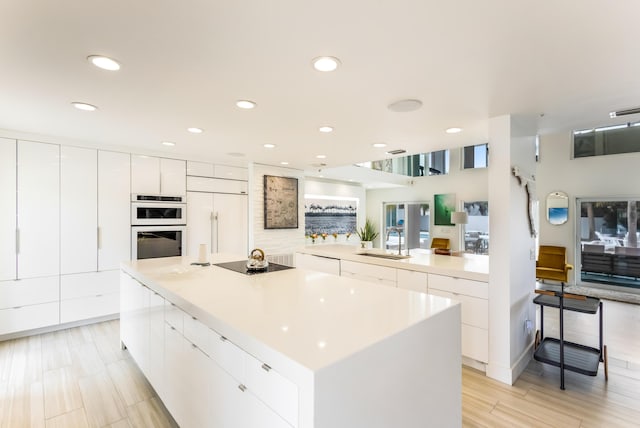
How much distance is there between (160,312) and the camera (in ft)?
6.97

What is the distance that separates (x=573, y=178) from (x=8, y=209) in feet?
30.2

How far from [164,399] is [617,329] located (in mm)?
5240

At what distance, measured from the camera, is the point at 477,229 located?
25.2 ft

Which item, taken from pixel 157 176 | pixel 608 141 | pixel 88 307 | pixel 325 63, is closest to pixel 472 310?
pixel 325 63

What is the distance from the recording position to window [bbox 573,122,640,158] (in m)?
5.45

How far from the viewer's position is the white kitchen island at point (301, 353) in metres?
1.03

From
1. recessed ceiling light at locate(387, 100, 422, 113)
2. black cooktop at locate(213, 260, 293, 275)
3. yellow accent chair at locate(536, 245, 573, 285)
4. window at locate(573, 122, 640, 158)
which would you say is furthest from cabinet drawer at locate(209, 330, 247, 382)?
window at locate(573, 122, 640, 158)

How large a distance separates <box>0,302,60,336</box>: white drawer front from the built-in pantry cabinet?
1908 millimetres

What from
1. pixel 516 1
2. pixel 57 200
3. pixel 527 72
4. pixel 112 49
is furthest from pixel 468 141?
pixel 57 200

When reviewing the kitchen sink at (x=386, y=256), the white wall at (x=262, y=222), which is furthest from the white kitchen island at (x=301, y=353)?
the white wall at (x=262, y=222)

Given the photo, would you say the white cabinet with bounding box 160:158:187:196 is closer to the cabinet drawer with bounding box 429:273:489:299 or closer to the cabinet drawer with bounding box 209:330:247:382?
the cabinet drawer with bounding box 209:330:247:382

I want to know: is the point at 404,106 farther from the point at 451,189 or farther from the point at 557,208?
the point at 451,189

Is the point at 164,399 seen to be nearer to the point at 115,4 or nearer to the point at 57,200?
the point at 115,4

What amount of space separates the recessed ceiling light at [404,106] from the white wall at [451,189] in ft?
17.9
